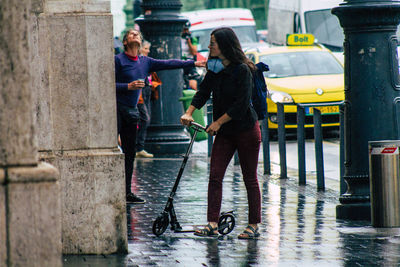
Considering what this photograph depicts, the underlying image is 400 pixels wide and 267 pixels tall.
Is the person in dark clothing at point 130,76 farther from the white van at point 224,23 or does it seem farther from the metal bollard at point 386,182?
the white van at point 224,23

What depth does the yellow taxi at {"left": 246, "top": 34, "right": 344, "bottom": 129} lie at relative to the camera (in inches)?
691

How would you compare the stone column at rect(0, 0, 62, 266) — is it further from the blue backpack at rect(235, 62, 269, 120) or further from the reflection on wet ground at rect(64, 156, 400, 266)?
the blue backpack at rect(235, 62, 269, 120)

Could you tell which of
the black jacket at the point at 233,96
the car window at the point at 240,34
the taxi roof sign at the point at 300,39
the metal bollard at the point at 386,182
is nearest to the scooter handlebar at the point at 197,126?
the black jacket at the point at 233,96

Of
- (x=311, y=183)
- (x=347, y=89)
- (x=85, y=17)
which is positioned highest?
(x=85, y=17)

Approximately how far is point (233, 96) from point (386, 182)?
152 centimetres

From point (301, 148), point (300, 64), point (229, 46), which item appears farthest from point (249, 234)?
point (300, 64)

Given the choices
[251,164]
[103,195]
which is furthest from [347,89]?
[103,195]

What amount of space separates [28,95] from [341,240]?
350cm

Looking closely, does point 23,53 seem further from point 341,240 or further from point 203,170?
point 203,170

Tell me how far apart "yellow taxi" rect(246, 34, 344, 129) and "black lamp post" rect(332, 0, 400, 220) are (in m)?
7.85

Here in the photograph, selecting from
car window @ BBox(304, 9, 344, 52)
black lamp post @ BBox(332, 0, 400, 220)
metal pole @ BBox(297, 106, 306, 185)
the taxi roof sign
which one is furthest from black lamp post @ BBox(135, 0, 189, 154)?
car window @ BBox(304, 9, 344, 52)

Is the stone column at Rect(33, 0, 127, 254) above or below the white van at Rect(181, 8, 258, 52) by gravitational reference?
below

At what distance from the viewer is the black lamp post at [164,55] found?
50.3 ft

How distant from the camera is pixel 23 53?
4539 mm
